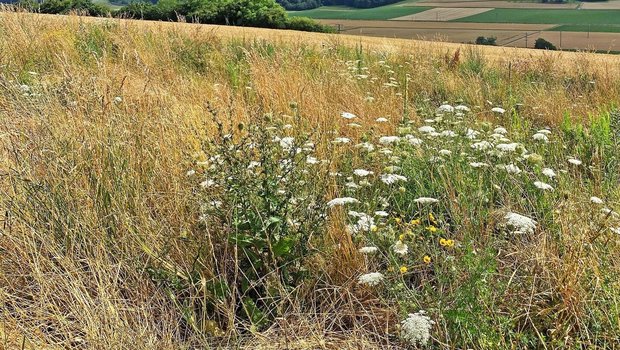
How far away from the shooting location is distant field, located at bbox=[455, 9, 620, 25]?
6744 cm

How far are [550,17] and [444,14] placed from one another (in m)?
15.0

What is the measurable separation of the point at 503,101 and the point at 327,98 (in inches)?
96.6

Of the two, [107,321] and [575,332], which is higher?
[107,321]

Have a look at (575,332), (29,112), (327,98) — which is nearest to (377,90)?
(327,98)

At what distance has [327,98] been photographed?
5145 millimetres

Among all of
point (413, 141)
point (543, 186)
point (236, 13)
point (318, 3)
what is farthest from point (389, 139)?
point (318, 3)

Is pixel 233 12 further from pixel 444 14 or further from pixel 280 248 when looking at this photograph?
pixel 444 14

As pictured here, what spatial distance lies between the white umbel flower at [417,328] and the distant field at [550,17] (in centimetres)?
7338

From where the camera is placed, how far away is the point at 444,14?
80.4 meters

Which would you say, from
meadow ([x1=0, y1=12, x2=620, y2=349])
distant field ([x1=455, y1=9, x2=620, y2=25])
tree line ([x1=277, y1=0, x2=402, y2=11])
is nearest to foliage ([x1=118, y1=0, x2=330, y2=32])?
meadow ([x1=0, y1=12, x2=620, y2=349])

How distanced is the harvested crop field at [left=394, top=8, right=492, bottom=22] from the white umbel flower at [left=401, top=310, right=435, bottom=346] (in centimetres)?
7735

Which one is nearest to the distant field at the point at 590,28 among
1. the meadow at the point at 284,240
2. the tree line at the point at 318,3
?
the tree line at the point at 318,3

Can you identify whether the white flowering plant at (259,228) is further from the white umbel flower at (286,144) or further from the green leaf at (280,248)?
the white umbel flower at (286,144)

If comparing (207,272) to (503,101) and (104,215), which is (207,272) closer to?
Answer: (104,215)
